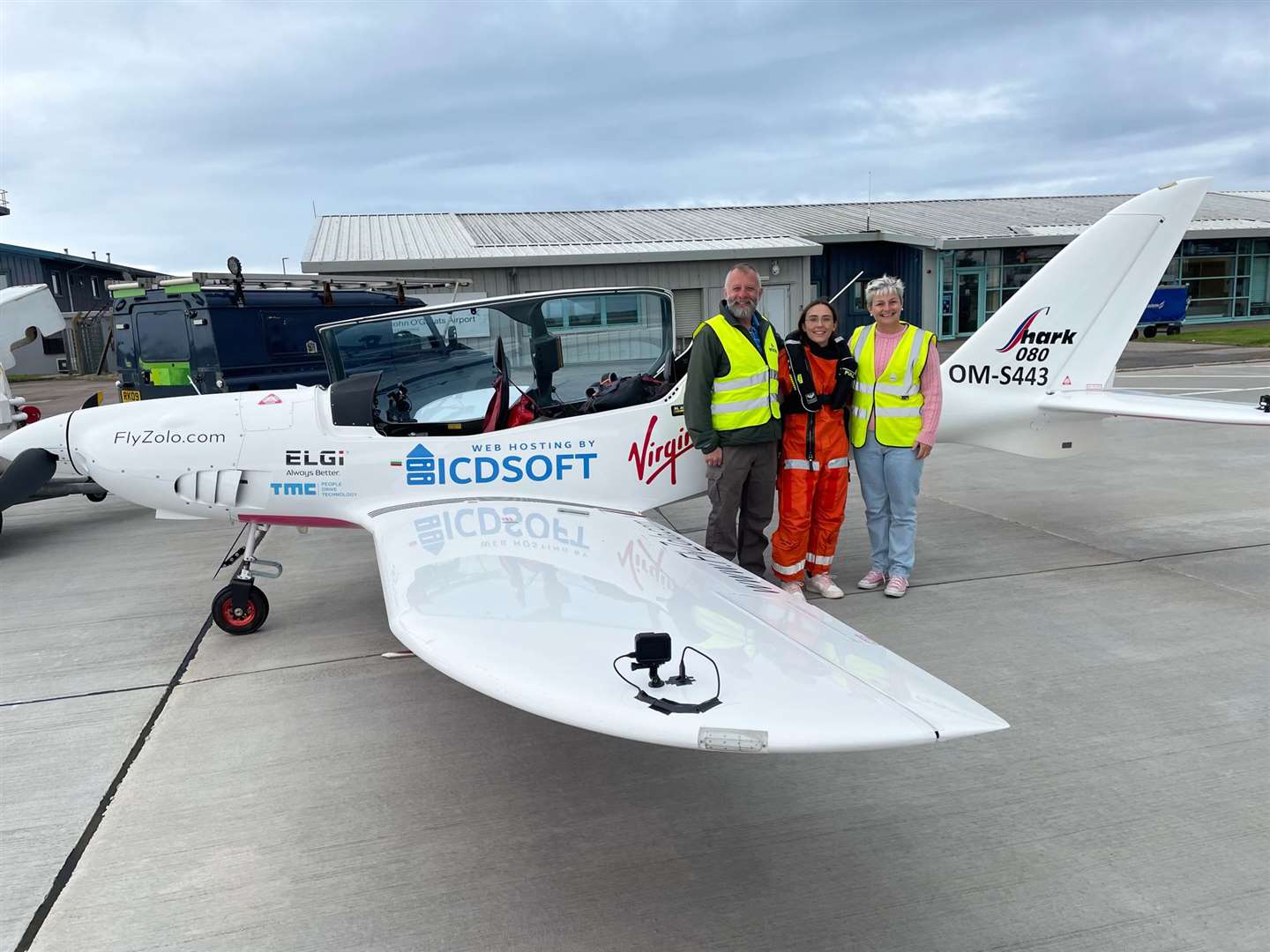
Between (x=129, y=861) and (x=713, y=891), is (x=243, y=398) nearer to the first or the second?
(x=129, y=861)

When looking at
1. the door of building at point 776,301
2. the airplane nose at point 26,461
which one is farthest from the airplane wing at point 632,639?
the door of building at point 776,301

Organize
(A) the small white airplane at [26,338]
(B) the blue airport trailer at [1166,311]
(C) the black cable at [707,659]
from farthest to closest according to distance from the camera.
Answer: (B) the blue airport trailer at [1166,311] < (A) the small white airplane at [26,338] < (C) the black cable at [707,659]

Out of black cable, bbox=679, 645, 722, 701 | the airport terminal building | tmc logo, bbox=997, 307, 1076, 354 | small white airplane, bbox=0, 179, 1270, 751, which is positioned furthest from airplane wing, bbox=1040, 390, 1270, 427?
the airport terminal building

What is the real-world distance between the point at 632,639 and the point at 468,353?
241cm

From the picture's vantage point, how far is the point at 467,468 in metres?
4.52

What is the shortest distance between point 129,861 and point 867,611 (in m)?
3.70

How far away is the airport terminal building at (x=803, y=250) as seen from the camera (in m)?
20.0

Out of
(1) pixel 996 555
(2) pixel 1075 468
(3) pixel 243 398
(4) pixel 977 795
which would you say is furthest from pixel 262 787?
(2) pixel 1075 468

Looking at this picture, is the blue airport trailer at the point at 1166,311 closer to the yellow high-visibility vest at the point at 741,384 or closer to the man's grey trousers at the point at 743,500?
the man's grey trousers at the point at 743,500

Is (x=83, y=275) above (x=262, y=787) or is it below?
above

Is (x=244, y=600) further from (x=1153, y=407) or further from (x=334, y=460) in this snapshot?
(x=1153, y=407)

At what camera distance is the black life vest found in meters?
4.80

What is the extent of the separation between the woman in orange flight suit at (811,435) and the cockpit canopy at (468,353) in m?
1.06

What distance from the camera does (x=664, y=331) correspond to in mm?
4945
